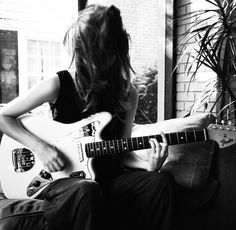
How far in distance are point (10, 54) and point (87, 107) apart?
1750 millimetres

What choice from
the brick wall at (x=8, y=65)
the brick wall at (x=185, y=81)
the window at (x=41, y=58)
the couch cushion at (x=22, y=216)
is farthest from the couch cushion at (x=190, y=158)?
the window at (x=41, y=58)

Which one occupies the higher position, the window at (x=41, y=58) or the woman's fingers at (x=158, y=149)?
the window at (x=41, y=58)

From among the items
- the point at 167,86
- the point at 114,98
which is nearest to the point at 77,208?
the point at 114,98

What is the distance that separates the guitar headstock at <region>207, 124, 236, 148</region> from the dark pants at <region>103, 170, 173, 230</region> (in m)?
0.27

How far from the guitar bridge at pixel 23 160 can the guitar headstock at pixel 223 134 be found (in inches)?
31.1

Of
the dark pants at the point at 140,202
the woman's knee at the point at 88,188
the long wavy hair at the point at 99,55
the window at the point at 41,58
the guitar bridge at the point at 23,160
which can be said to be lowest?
the dark pants at the point at 140,202

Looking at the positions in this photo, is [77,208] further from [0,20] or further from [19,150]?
[0,20]

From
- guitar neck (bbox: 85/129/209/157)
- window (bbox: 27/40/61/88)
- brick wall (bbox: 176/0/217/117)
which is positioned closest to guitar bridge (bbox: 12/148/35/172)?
guitar neck (bbox: 85/129/209/157)

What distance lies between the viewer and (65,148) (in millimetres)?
1412

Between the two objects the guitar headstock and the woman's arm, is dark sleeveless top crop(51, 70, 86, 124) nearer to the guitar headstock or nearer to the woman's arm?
the woman's arm

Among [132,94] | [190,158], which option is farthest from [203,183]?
[132,94]

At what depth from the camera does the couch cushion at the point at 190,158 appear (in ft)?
4.74

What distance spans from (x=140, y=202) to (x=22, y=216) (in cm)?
50

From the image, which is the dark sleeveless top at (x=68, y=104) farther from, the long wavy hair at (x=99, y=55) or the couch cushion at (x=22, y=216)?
the couch cushion at (x=22, y=216)
